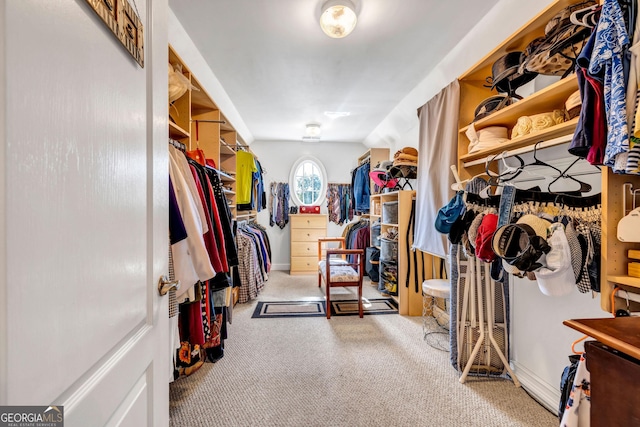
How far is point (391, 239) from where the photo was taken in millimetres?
3467

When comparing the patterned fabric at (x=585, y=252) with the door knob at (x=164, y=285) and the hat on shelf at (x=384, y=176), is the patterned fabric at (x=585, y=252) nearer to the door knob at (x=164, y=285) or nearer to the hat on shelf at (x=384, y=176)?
the door knob at (x=164, y=285)

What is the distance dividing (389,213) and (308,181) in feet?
7.61

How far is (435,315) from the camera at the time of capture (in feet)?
9.93

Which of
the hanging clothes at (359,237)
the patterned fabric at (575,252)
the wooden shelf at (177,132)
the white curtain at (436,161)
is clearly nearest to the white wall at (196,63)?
the wooden shelf at (177,132)

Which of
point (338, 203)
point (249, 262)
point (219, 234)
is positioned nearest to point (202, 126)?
point (219, 234)

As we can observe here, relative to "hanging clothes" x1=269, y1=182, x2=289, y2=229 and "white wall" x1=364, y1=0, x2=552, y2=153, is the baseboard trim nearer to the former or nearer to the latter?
"white wall" x1=364, y1=0, x2=552, y2=153

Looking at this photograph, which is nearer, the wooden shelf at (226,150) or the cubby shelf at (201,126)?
the cubby shelf at (201,126)

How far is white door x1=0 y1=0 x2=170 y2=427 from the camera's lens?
386 millimetres

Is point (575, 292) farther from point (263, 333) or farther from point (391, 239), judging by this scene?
point (263, 333)

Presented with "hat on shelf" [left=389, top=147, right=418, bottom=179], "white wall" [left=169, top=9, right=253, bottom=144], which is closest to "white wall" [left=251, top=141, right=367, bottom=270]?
"white wall" [left=169, top=9, right=253, bottom=144]

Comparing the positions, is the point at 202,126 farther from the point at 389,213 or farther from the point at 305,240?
the point at 305,240

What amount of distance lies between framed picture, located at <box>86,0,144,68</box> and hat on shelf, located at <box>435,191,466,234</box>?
1.78m

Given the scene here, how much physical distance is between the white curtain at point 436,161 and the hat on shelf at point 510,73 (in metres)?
0.45

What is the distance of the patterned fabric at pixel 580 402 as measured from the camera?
3.25 feet
